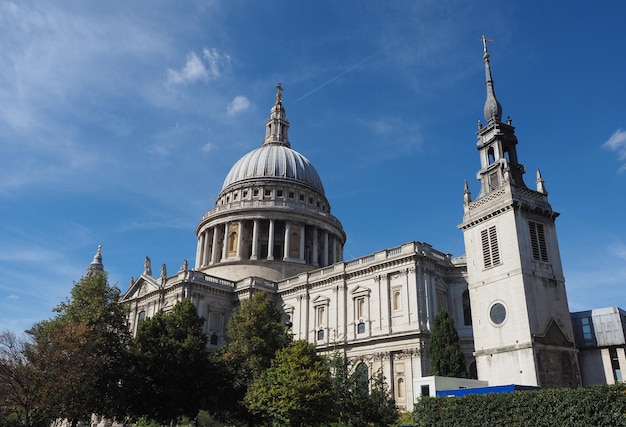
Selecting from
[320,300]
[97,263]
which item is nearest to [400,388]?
[320,300]

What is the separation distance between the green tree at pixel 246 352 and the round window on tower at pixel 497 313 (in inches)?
603

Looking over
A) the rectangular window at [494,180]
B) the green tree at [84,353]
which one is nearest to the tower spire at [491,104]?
the rectangular window at [494,180]

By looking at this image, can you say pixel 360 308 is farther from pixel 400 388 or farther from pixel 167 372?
pixel 167 372

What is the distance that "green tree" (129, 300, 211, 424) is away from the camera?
34969 millimetres

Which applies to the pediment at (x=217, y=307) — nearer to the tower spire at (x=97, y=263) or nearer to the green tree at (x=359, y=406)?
the green tree at (x=359, y=406)

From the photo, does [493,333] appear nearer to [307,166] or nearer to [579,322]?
[579,322]

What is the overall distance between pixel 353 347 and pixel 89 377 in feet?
83.3

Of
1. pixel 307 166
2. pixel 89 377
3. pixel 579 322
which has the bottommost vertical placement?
pixel 89 377

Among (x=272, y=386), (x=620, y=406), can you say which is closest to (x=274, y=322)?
(x=272, y=386)

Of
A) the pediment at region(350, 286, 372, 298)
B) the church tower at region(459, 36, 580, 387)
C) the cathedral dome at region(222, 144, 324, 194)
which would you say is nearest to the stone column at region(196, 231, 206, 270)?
the cathedral dome at region(222, 144, 324, 194)

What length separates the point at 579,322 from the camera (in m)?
38.8

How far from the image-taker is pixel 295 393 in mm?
31672

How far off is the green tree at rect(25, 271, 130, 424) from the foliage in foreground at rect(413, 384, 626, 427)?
1928 centimetres

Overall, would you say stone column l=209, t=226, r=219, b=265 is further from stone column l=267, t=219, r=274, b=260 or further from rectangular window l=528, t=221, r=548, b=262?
rectangular window l=528, t=221, r=548, b=262
